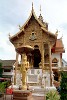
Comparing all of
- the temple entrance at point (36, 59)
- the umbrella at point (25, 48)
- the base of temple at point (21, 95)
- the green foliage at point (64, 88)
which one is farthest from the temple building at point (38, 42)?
the base of temple at point (21, 95)

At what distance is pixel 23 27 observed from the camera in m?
24.8

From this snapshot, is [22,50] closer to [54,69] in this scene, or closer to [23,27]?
[23,27]

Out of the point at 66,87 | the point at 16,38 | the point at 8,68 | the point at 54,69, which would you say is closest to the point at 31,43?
the point at 16,38

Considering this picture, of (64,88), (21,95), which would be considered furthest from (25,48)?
(64,88)

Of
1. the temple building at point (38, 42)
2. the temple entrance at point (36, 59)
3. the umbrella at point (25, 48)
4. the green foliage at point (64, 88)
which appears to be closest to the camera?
the umbrella at point (25, 48)

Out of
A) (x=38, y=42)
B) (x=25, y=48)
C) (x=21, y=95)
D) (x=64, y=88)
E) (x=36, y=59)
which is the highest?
(x=38, y=42)

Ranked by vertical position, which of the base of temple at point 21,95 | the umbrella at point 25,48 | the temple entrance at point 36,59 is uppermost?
the temple entrance at point 36,59

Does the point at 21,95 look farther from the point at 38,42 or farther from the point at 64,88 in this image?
the point at 38,42

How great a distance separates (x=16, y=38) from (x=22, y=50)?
14.7m

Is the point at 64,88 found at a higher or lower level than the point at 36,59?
lower

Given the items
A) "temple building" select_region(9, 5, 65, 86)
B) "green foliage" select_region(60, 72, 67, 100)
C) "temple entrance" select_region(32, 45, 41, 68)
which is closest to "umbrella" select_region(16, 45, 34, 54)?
"green foliage" select_region(60, 72, 67, 100)

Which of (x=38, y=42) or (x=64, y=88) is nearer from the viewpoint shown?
(x=64, y=88)

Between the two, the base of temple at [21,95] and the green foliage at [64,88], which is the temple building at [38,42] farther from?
the base of temple at [21,95]

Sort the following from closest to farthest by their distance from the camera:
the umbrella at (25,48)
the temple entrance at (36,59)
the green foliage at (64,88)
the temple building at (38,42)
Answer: the umbrella at (25,48)
the green foliage at (64,88)
the temple building at (38,42)
the temple entrance at (36,59)
